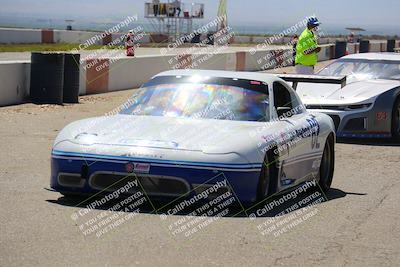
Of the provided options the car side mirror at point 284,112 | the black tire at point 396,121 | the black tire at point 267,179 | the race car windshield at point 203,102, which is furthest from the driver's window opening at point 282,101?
the black tire at point 396,121

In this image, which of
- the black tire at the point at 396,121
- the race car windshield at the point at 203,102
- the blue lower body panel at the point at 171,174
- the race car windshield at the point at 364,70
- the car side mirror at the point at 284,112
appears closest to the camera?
the blue lower body panel at the point at 171,174

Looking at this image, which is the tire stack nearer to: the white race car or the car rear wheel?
the white race car

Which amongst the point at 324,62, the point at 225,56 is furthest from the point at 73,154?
the point at 324,62

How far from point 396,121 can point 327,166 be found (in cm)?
434

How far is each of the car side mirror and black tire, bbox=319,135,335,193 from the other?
73 cm

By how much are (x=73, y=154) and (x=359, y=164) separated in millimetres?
4640

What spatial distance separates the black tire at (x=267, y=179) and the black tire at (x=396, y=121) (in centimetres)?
576

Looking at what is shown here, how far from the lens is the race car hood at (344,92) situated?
11977mm

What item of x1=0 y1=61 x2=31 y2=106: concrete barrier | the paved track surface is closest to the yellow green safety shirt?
x1=0 y1=61 x2=31 y2=106: concrete barrier

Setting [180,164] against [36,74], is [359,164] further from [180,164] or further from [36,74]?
[36,74]

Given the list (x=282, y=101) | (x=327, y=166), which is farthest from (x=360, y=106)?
(x=282, y=101)

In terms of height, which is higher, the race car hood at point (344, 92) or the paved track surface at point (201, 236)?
the race car hood at point (344, 92)

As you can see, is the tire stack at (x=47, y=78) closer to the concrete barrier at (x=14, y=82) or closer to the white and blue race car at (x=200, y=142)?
the concrete barrier at (x=14, y=82)

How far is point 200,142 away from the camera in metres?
6.43
